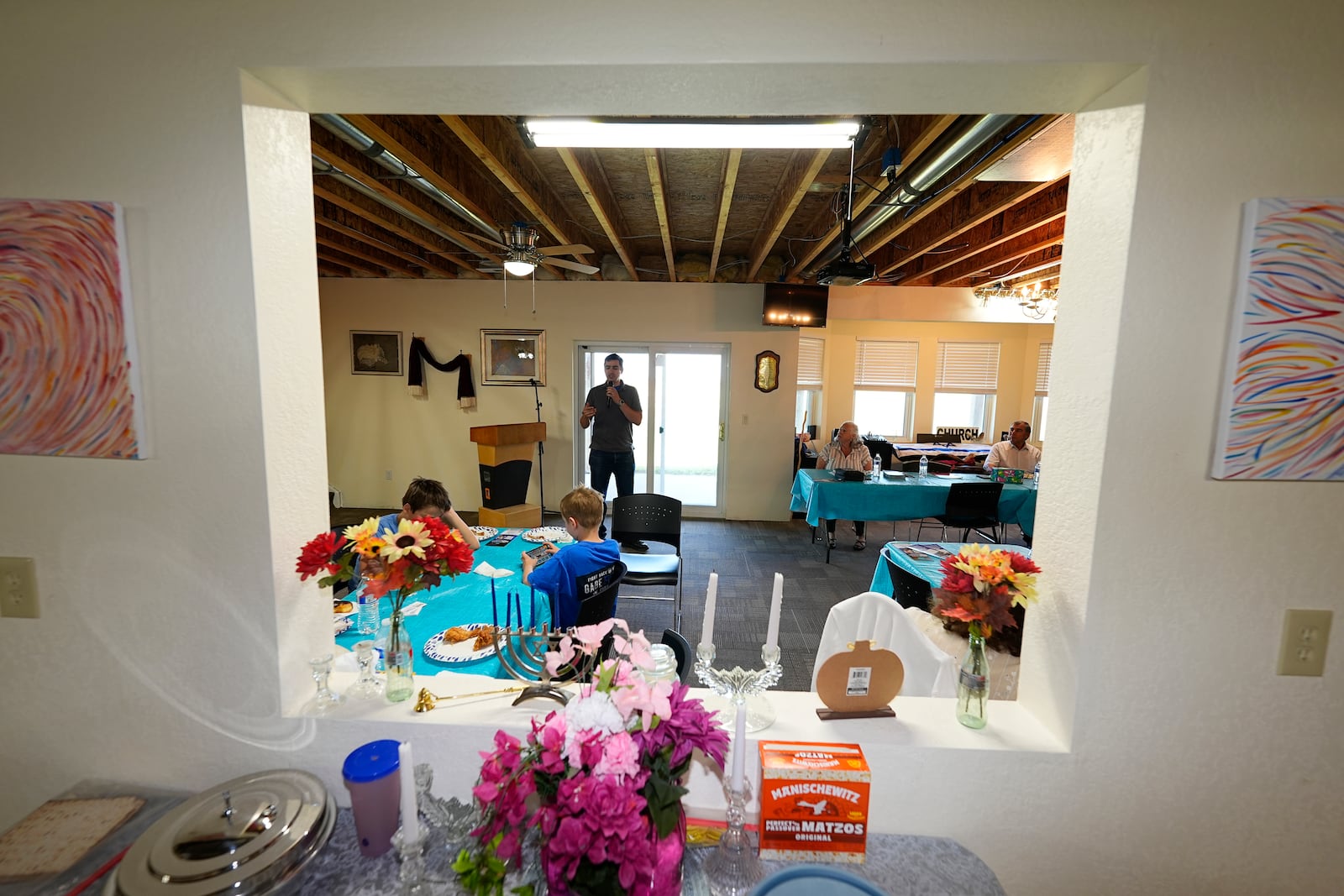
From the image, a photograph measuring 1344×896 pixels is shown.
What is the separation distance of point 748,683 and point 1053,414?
869mm

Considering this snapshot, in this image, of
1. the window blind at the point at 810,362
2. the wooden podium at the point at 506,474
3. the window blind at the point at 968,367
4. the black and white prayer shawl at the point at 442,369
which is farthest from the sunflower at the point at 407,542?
the window blind at the point at 968,367

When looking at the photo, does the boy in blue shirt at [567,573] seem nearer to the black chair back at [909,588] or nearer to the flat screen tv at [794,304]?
the black chair back at [909,588]

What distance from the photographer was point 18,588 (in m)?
1.09

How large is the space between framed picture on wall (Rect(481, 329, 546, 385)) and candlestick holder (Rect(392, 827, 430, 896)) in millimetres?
5498

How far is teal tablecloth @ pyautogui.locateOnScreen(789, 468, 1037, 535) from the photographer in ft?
15.8

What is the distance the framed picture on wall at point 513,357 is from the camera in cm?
606

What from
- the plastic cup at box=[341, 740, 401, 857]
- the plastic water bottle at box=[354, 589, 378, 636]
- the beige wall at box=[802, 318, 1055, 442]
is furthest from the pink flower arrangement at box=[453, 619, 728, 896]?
the beige wall at box=[802, 318, 1055, 442]

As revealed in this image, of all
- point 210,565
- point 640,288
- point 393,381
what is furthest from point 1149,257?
point 393,381

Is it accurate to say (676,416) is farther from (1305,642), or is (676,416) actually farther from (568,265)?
(1305,642)

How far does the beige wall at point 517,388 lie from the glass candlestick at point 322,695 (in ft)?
16.7

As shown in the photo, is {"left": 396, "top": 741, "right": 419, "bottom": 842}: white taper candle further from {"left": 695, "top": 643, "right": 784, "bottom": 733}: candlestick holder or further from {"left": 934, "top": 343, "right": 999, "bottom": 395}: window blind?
{"left": 934, "top": 343, "right": 999, "bottom": 395}: window blind

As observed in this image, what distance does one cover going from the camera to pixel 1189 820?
1086 millimetres

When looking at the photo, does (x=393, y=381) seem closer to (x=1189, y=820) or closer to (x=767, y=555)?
(x=767, y=555)

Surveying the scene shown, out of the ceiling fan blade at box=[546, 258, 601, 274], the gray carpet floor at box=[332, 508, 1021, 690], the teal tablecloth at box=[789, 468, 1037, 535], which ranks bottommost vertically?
the gray carpet floor at box=[332, 508, 1021, 690]
